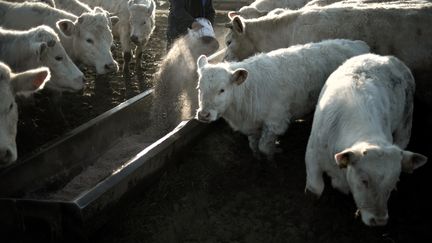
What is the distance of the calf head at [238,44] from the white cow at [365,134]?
2781mm

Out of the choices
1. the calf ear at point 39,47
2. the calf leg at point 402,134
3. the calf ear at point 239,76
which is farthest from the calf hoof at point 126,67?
the calf leg at point 402,134

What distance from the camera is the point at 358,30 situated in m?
6.84

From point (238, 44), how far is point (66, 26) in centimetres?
290

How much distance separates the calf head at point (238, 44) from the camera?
7660 millimetres

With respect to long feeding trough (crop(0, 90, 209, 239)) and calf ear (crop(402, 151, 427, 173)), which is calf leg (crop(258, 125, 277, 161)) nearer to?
long feeding trough (crop(0, 90, 209, 239))

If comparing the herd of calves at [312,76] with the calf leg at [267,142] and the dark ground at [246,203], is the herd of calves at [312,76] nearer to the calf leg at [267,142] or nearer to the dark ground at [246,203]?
the calf leg at [267,142]

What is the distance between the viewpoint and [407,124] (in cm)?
523

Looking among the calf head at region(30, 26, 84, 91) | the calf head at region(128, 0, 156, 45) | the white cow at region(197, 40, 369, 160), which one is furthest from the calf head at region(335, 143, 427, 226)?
the calf head at region(128, 0, 156, 45)

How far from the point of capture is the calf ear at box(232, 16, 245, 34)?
24.5 feet

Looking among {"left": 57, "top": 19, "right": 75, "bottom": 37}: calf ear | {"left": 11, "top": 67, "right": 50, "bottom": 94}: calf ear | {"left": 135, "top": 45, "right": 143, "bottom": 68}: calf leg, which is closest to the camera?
{"left": 11, "top": 67, "right": 50, "bottom": 94}: calf ear

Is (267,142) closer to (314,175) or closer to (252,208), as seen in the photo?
(252,208)


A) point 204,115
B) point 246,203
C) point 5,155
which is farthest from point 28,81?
point 246,203

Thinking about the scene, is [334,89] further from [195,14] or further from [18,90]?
[195,14]

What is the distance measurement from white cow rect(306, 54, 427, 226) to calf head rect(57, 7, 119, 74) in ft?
13.1
